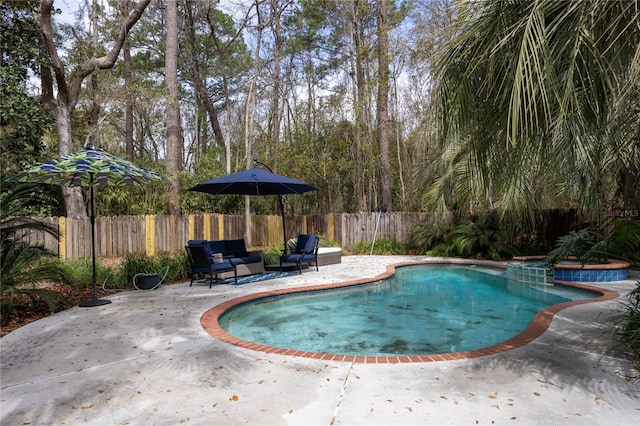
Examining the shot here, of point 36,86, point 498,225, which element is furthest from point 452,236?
point 36,86

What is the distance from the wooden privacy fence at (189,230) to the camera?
10016mm

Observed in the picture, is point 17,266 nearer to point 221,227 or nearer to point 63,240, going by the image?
point 63,240

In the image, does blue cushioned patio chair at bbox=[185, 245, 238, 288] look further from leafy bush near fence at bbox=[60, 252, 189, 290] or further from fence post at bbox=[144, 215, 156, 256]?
fence post at bbox=[144, 215, 156, 256]

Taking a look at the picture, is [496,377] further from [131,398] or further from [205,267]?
[205,267]

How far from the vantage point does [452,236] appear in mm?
12852

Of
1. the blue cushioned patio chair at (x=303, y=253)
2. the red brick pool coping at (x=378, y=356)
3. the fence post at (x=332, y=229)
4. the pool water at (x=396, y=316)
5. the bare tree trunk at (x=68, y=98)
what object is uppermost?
the bare tree trunk at (x=68, y=98)

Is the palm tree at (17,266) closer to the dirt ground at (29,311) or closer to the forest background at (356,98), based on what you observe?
the dirt ground at (29,311)

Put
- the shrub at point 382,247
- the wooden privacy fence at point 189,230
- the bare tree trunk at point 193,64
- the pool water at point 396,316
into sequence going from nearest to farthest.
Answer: the pool water at point 396,316 → the wooden privacy fence at point 189,230 → the shrub at point 382,247 → the bare tree trunk at point 193,64

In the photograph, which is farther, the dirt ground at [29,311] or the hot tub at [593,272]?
the hot tub at [593,272]

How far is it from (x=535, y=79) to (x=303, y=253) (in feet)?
23.9

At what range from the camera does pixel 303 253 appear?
9.07 m

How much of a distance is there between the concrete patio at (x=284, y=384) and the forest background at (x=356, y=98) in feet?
4.84

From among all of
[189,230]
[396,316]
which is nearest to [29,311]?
[396,316]

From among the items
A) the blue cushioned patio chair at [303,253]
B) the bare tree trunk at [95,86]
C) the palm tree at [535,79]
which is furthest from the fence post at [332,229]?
the palm tree at [535,79]
